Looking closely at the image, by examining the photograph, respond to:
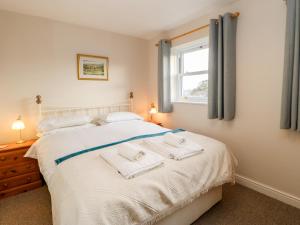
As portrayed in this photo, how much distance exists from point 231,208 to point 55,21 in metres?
3.58

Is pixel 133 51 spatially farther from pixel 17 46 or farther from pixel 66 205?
pixel 66 205

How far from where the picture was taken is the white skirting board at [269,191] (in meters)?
1.93

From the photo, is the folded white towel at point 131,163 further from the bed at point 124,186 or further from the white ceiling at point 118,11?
the white ceiling at point 118,11

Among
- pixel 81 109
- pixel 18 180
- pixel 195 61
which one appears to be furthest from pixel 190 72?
pixel 18 180

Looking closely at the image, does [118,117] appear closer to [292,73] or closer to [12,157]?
[12,157]

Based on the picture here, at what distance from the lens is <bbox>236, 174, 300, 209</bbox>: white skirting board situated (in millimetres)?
1927

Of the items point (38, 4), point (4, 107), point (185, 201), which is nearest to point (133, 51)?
point (38, 4)

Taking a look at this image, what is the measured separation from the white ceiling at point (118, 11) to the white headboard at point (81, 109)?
4.07 ft

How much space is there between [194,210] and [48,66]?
9.36 feet

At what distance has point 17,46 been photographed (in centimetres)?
253

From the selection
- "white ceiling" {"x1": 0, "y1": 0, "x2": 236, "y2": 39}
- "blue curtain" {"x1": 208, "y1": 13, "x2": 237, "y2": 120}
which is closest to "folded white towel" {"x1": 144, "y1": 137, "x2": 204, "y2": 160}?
"blue curtain" {"x1": 208, "y1": 13, "x2": 237, "y2": 120}

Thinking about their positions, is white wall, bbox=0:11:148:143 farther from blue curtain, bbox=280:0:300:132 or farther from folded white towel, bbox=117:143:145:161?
blue curtain, bbox=280:0:300:132

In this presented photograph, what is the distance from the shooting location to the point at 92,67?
3172 mm

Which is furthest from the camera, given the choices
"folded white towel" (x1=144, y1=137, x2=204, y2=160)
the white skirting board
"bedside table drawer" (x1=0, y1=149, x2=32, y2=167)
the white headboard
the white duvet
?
the white headboard
